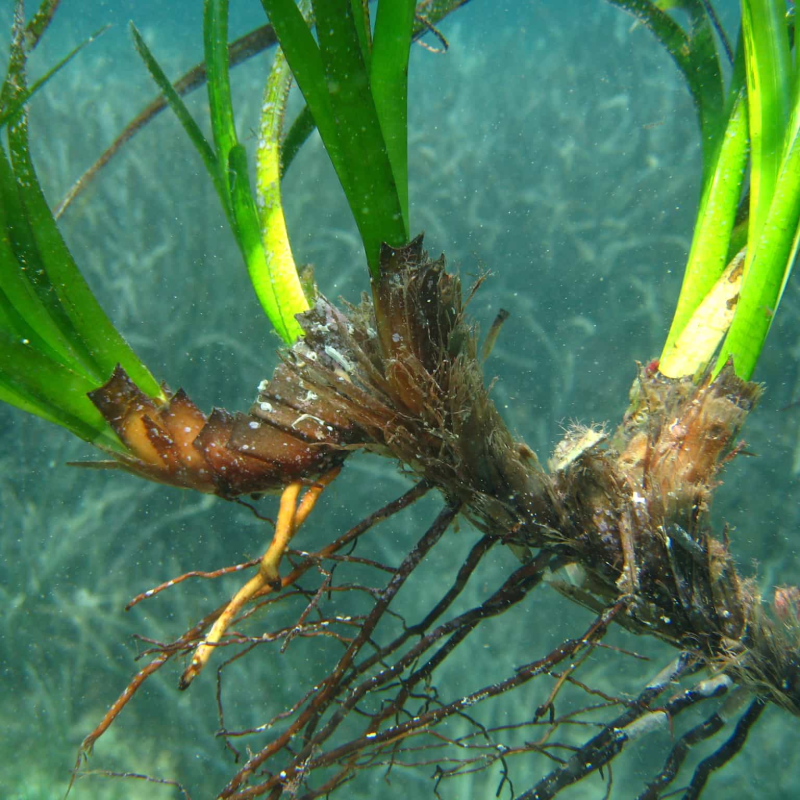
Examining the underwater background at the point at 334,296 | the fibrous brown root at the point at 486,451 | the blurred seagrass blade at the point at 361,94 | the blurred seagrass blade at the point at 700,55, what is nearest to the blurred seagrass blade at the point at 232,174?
the fibrous brown root at the point at 486,451

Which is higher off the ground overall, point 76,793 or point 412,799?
point 412,799

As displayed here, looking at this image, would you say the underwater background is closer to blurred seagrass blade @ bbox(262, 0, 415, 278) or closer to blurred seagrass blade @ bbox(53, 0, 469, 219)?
blurred seagrass blade @ bbox(53, 0, 469, 219)

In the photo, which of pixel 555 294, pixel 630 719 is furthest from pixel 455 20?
pixel 630 719

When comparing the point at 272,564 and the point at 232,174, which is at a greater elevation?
the point at 232,174

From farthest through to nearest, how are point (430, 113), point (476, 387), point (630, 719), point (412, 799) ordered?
1. point (430, 113)
2. point (412, 799)
3. point (630, 719)
4. point (476, 387)

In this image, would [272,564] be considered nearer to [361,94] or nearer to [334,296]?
[361,94]

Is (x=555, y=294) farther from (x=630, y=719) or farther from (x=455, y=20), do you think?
(x=630, y=719)

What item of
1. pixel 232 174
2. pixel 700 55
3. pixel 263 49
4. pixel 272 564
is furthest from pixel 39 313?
pixel 700 55
